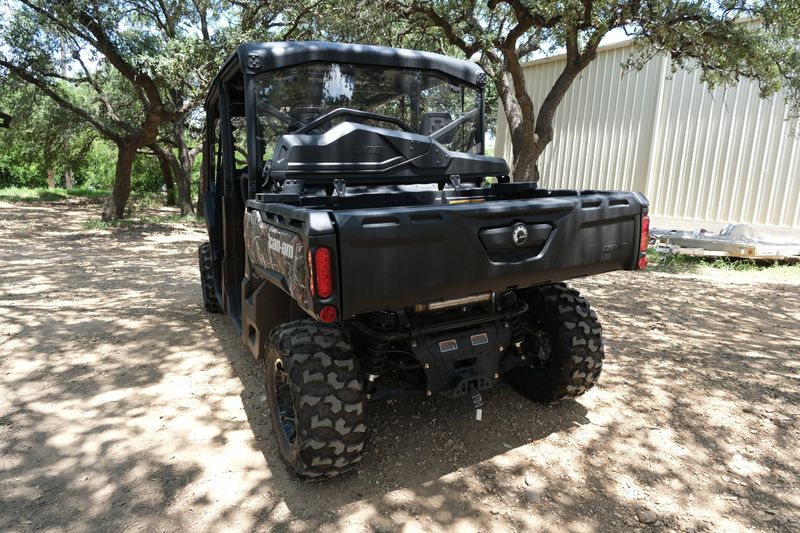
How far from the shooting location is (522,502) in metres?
2.61

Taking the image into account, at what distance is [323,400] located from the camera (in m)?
2.51

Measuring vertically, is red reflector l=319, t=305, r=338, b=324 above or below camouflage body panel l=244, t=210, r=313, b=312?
below

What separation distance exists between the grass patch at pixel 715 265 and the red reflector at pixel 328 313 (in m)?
8.28

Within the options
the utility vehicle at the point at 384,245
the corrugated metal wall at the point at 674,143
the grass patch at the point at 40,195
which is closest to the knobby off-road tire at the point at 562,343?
the utility vehicle at the point at 384,245

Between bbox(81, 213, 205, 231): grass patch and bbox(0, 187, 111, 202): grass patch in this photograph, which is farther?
bbox(0, 187, 111, 202): grass patch

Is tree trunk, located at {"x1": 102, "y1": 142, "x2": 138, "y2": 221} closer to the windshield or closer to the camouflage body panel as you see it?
the windshield

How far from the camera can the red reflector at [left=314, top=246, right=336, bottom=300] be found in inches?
83.3

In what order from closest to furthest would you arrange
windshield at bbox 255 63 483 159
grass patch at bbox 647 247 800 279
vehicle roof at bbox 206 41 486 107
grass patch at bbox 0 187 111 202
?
vehicle roof at bbox 206 41 486 107, windshield at bbox 255 63 483 159, grass patch at bbox 647 247 800 279, grass patch at bbox 0 187 111 202

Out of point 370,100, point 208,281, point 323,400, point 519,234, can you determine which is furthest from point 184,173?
point 519,234

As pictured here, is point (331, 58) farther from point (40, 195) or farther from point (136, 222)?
point (40, 195)

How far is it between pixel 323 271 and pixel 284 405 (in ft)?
3.88

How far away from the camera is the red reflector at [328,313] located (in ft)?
7.10

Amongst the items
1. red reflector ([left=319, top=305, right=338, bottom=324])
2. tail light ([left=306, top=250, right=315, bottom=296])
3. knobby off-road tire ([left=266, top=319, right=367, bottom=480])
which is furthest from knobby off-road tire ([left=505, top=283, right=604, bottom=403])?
tail light ([left=306, top=250, right=315, bottom=296])

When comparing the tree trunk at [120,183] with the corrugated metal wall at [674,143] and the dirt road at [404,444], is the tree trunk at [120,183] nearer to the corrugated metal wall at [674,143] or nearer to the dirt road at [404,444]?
the dirt road at [404,444]
